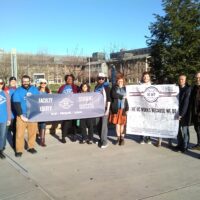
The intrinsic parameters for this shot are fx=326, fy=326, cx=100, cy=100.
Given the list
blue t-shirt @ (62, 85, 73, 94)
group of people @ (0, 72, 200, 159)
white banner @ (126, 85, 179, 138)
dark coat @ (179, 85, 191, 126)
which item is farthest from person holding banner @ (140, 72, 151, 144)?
blue t-shirt @ (62, 85, 73, 94)

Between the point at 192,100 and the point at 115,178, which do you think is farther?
the point at 192,100

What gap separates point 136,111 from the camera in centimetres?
830

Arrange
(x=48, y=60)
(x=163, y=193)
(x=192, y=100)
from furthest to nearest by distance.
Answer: (x=48, y=60), (x=192, y=100), (x=163, y=193)

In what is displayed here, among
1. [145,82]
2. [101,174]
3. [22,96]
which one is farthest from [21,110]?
[145,82]

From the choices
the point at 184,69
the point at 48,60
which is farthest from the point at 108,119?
the point at 48,60

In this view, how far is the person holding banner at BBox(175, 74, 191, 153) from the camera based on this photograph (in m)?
7.26

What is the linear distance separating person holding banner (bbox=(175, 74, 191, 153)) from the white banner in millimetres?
122

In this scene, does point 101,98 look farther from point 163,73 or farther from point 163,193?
point 163,73

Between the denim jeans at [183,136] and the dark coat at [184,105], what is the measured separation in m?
0.12

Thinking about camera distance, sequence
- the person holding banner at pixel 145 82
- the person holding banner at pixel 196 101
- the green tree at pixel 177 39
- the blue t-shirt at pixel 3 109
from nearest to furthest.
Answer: the person holding banner at pixel 196 101
the blue t-shirt at pixel 3 109
the person holding banner at pixel 145 82
the green tree at pixel 177 39

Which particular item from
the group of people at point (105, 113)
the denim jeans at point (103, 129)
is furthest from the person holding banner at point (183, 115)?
the denim jeans at point (103, 129)

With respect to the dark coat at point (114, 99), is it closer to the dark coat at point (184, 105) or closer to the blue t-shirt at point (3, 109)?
the dark coat at point (184, 105)

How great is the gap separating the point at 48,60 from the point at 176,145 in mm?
41237

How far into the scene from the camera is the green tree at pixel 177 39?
12.1m
